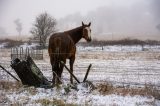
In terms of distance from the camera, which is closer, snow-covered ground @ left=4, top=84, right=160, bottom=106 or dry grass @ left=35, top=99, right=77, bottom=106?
dry grass @ left=35, top=99, right=77, bottom=106

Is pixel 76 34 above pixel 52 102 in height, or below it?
above

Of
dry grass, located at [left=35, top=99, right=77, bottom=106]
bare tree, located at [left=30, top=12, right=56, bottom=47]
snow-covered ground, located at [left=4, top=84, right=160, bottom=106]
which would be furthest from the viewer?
bare tree, located at [left=30, top=12, right=56, bottom=47]

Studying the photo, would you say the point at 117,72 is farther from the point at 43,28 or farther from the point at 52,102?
the point at 43,28

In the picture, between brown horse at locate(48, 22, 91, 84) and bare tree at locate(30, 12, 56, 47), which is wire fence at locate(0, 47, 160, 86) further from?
bare tree at locate(30, 12, 56, 47)

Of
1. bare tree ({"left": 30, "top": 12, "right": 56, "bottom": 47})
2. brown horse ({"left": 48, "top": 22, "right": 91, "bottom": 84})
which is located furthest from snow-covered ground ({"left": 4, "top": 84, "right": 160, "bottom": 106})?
bare tree ({"left": 30, "top": 12, "right": 56, "bottom": 47})

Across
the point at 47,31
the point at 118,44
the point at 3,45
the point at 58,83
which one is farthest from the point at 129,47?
the point at 58,83

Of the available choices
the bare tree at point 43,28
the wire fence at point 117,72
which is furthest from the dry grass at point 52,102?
the bare tree at point 43,28

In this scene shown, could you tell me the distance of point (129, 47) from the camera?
60.8m

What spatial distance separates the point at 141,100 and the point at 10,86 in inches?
221

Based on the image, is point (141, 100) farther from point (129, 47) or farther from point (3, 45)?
point (3, 45)

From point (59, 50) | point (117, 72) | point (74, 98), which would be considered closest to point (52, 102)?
point (74, 98)

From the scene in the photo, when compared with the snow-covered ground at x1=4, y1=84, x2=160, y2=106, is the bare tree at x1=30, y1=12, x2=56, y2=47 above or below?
above

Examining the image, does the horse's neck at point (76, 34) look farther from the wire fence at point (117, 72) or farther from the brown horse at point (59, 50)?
the wire fence at point (117, 72)

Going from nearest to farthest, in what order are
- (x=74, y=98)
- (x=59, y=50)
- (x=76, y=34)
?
(x=74, y=98) → (x=59, y=50) → (x=76, y=34)
